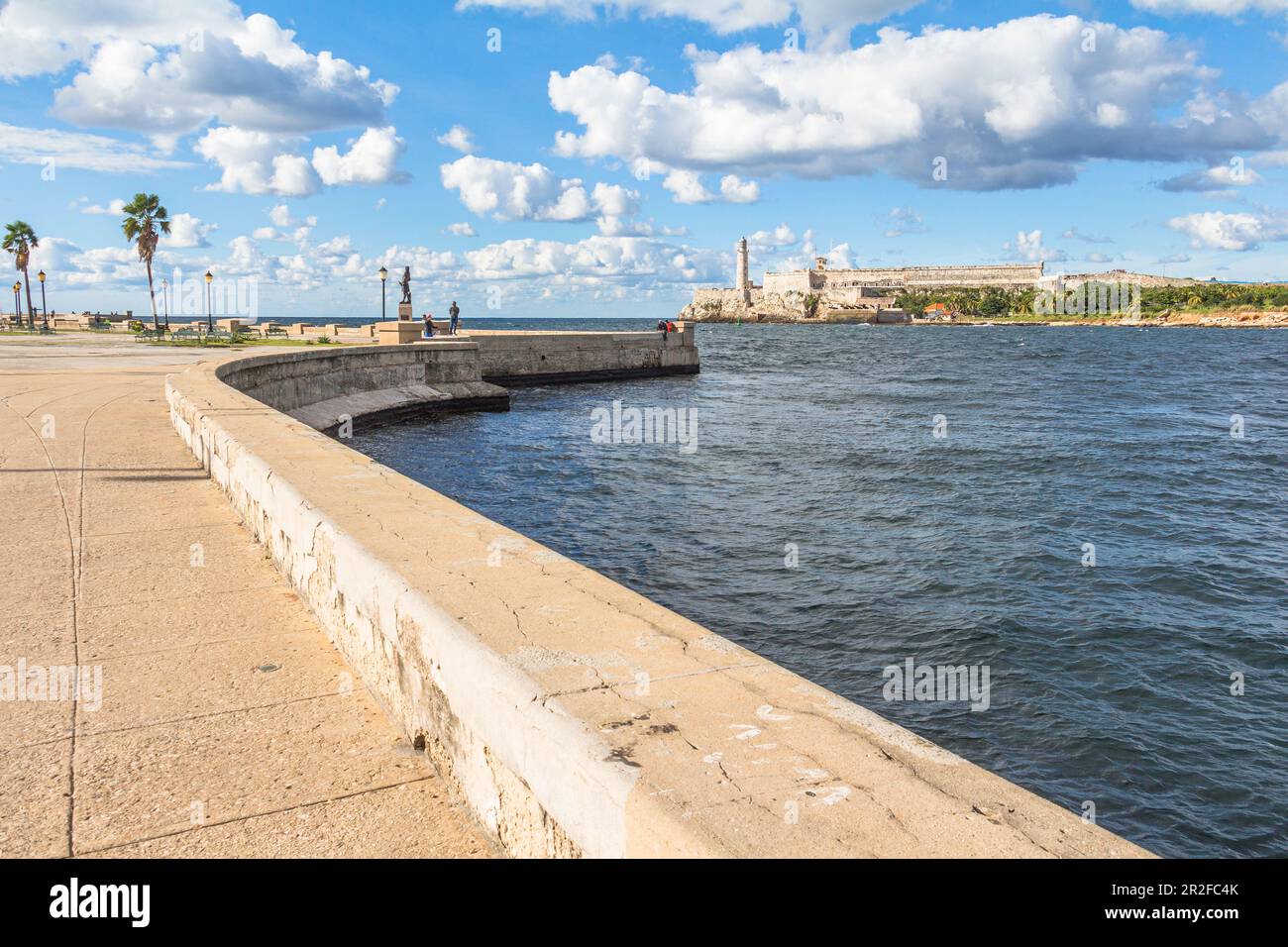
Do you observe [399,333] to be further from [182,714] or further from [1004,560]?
[182,714]

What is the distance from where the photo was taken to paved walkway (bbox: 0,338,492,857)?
2977 millimetres

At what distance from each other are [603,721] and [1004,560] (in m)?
11.4

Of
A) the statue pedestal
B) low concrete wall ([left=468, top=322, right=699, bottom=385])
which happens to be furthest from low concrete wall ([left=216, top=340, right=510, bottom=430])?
low concrete wall ([left=468, top=322, right=699, bottom=385])

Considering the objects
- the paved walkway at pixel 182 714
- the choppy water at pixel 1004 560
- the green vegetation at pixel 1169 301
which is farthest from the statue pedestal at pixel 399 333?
the green vegetation at pixel 1169 301

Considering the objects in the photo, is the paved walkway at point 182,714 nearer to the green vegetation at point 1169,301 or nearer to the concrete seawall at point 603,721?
the concrete seawall at point 603,721

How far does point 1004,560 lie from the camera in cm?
1284

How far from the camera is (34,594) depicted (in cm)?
523

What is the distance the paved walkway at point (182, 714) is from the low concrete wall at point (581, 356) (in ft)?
Answer: 105

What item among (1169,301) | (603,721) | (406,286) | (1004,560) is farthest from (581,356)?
(1169,301)

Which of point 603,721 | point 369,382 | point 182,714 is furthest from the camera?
point 369,382

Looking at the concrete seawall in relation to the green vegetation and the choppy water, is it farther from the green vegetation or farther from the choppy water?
the green vegetation

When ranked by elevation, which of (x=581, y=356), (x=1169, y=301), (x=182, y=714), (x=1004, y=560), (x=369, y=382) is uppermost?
(x=1169, y=301)

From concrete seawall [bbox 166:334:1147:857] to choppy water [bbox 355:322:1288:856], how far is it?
4.62 metres
